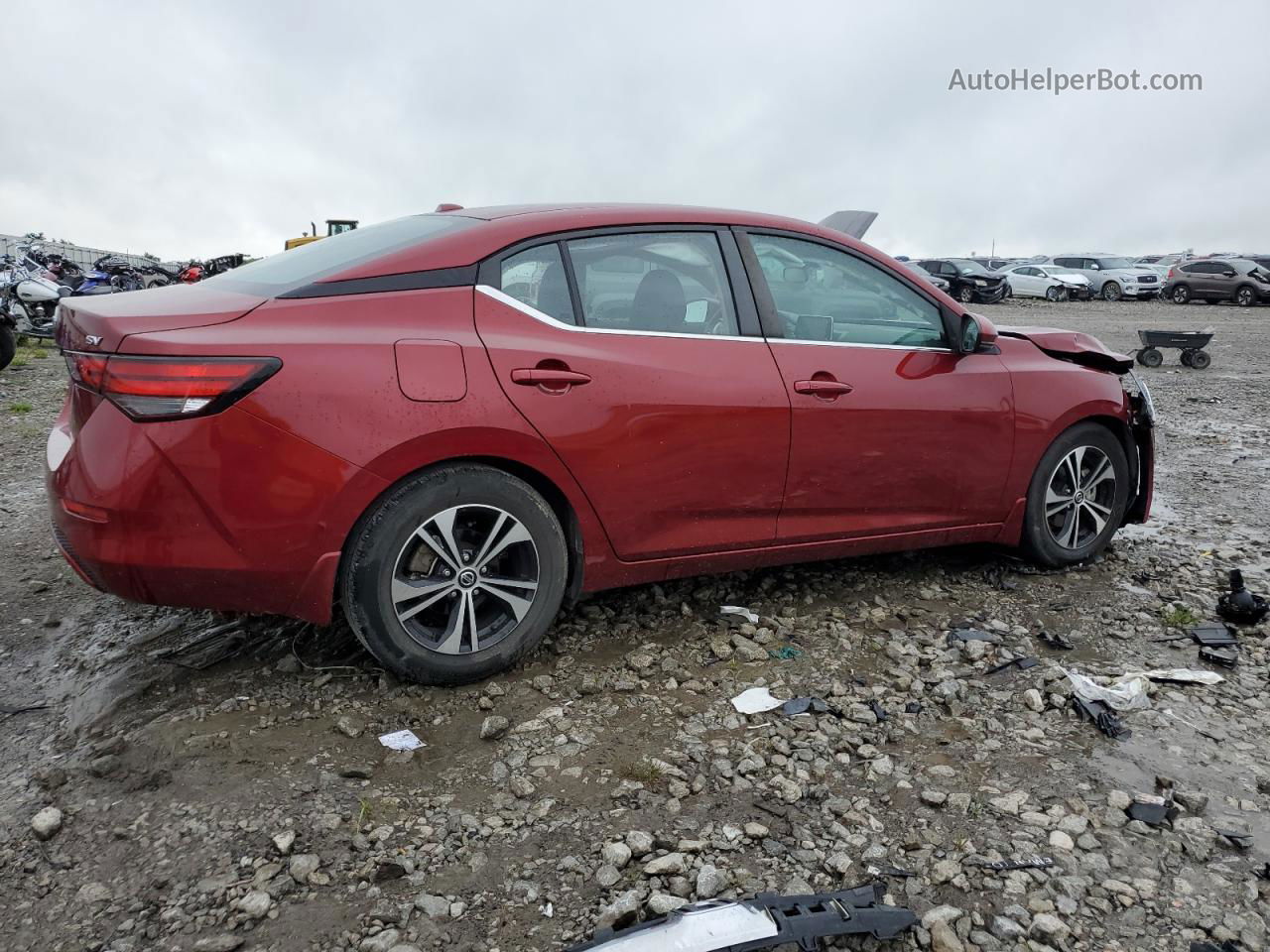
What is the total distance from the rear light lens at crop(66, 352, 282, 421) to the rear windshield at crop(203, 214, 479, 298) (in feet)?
1.25

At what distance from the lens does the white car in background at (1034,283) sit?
3216 cm

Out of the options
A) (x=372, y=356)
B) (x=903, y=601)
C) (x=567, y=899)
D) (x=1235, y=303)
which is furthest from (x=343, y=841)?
(x=1235, y=303)

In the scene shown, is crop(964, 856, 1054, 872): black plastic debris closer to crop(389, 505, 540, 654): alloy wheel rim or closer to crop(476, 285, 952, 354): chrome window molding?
crop(389, 505, 540, 654): alloy wheel rim

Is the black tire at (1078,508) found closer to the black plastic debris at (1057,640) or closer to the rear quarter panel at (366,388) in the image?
the black plastic debris at (1057,640)

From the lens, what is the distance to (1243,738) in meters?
3.13

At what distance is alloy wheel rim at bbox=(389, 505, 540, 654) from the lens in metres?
3.15

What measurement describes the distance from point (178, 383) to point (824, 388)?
7.42 ft

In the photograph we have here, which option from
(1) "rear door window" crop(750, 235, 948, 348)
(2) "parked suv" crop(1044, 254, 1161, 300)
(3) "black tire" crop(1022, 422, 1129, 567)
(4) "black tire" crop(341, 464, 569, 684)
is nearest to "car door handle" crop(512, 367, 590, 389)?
(4) "black tire" crop(341, 464, 569, 684)

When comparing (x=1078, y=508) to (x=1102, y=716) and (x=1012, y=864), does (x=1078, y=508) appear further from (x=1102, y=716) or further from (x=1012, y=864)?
(x=1012, y=864)

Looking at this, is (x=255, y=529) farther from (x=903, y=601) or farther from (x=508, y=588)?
(x=903, y=601)

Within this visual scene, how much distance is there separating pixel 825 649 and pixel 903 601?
0.69 m

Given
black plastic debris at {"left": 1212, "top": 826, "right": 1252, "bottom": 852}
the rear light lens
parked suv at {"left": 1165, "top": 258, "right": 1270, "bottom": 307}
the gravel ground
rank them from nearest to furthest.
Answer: the gravel ground → black plastic debris at {"left": 1212, "top": 826, "right": 1252, "bottom": 852} → the rear light lens → parked suv at {"left": 1165, "top": 258, "right": 1270, "bottom": 307}

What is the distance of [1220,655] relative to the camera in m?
3.75

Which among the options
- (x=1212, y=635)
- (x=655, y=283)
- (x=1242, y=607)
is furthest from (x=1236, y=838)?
(x=655, y=283)
